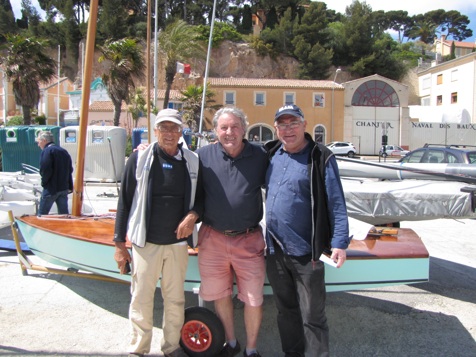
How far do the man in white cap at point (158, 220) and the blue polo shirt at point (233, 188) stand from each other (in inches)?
4.3

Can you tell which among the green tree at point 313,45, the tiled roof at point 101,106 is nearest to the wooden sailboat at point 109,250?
the tiled roof at point 101,106

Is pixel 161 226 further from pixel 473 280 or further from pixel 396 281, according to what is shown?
pixel 473 280

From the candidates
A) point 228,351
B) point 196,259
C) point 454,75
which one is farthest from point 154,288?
point 454,75

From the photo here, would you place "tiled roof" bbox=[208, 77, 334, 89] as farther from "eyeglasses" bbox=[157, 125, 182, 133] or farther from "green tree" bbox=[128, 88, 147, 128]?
"eyeglasses" bbox=[157, 125, 182, 133]

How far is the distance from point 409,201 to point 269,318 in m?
1.69

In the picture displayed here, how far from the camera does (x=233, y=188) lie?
2566mm

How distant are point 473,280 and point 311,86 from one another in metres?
33.7

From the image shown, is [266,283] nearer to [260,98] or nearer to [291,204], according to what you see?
[291,204]

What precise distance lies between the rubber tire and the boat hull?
27cm

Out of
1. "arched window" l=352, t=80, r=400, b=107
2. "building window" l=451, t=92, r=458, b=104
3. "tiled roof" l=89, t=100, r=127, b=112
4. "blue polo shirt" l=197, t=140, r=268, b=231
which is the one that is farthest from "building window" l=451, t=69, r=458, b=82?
"blue polo shirt" l=197, t=140, r=268, b=231

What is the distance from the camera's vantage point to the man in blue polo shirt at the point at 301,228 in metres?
2.43

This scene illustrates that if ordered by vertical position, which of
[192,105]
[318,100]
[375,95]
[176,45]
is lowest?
[192,105]

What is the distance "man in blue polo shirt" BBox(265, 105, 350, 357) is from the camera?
2.43 m

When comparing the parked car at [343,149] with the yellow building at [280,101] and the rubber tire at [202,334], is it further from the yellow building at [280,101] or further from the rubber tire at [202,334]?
the rubber tire at [202,334]
